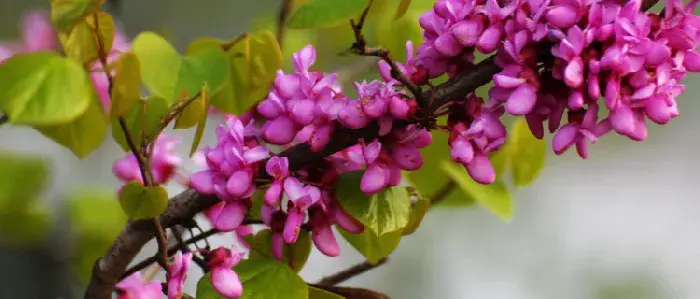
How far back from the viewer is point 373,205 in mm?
331

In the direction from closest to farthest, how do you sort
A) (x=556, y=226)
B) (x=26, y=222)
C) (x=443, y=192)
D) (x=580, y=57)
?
(x=580, y=57) < (x=443, y=192) < (x=26, y=222) < (x=556, y=226)

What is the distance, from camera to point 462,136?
0.30 m

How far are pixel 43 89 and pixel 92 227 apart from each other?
444mm

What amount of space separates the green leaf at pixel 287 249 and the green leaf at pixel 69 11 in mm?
135

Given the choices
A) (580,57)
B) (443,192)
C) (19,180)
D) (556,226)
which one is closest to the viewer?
(580,57)

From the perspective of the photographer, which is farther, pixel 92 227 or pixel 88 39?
pixel 92 227

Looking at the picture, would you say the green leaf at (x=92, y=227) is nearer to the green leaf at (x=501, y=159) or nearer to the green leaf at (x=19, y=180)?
the green leaf at (x=19, y=180)

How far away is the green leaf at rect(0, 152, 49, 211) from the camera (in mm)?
609

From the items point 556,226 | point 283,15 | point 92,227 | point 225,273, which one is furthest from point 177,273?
point 556,226

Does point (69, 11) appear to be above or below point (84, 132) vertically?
above

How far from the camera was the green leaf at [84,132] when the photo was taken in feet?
1.30

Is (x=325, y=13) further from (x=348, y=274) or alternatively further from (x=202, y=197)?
Answer: (x=348, y=274)

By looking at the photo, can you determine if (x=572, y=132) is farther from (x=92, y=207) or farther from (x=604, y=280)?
(x=604, y=280)

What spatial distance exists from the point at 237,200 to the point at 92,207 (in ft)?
1.46
